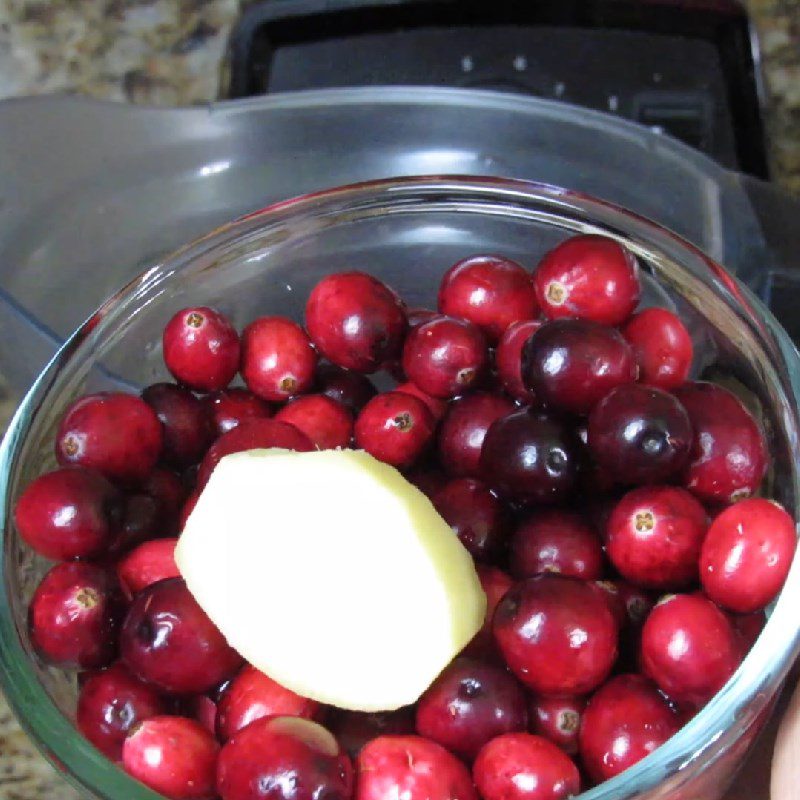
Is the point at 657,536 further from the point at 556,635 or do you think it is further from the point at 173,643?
the point at 173,643

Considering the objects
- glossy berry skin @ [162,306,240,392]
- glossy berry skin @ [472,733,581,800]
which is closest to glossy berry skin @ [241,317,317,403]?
glossy berry skin @ [162,306,240,392]

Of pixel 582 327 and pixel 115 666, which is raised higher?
pixel 582 327

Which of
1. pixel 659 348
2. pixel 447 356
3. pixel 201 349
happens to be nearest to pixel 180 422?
pixel 201 349

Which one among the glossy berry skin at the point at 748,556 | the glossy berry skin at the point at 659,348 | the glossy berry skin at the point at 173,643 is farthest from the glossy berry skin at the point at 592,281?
the glossy berry skin at the point at 173,643

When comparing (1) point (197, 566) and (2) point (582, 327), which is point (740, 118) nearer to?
(2) point (582, 327)

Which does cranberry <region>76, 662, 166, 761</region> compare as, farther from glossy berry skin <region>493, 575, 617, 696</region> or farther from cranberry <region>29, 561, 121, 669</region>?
glossy berry skin <region>493, 575, 617, 696</region>

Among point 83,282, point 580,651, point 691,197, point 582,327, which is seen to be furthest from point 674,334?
point 83,282
